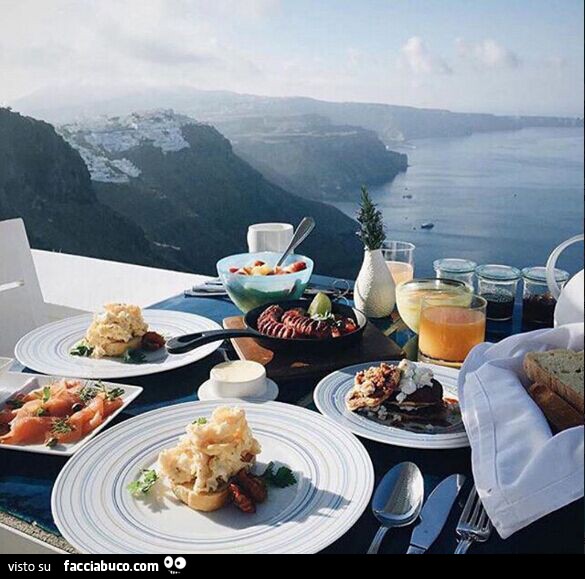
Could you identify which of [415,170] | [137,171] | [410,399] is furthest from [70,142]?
[410,399]

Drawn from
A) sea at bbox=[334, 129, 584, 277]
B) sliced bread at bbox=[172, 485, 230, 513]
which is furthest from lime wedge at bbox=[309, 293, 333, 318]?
sea at bbox=[334, 129, 584, 277]

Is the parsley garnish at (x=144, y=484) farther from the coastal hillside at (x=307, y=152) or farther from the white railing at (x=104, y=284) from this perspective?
the coastal hillside at (x=307, y=152)

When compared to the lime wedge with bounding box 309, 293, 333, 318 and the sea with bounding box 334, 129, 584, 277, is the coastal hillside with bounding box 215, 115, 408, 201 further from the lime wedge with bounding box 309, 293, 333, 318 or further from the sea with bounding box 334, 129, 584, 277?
the lime wedge with bounding box 309, 293, 333, 318

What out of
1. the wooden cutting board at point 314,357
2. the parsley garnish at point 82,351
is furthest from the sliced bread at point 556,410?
the parsley garnish at point 82,351

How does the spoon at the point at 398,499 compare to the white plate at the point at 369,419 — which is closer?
the spoon at the point at 398,499

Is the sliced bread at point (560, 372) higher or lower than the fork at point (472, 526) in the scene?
higher

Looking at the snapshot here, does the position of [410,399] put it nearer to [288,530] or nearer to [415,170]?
[288,530]

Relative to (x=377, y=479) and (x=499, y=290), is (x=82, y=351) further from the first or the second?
(x=499, y=290)
